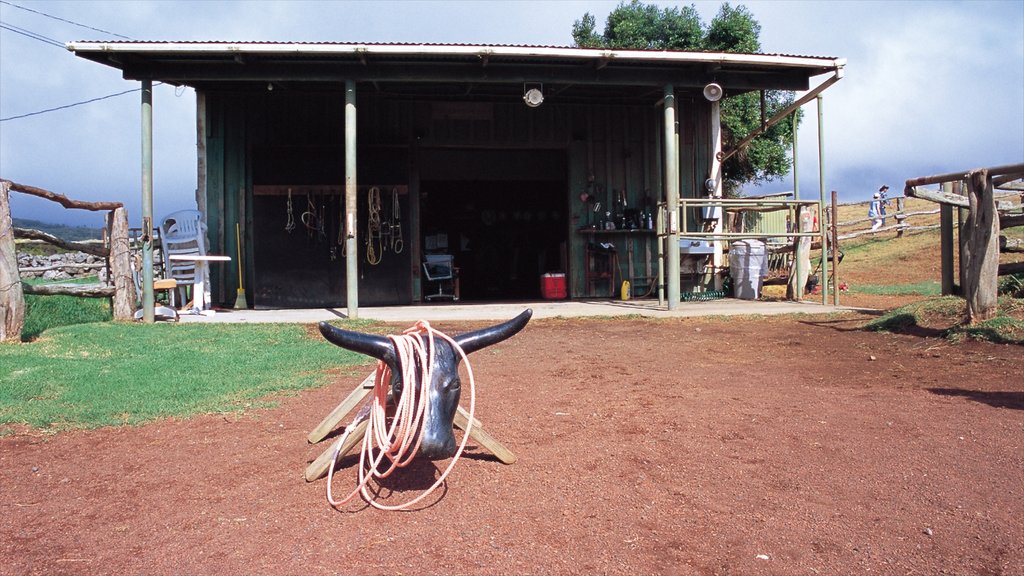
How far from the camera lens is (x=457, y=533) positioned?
3.01 metres

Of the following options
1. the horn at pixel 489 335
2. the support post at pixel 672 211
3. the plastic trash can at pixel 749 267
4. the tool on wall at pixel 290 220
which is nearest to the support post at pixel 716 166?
the plastic trash can at pixel 749 267

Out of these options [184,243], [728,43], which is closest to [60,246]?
[184,243]

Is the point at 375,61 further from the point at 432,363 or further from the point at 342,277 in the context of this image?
the point at 432,363

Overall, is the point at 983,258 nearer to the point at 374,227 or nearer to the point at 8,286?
the point at 374,227

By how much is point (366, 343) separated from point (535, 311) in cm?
867

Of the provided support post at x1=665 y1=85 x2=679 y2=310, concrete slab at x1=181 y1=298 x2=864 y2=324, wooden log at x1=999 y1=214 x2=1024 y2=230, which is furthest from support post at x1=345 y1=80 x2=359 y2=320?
wooden log at x1=999 y1=214 x2=1024 y2=230

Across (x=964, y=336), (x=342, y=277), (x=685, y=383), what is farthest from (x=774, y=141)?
(x=685, y=383)

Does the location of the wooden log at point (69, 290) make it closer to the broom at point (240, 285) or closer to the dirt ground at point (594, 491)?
the broom at point (240, 285)

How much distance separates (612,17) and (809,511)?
1061 inches

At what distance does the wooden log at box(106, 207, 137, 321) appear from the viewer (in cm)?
1003

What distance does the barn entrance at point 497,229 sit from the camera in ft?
59.0

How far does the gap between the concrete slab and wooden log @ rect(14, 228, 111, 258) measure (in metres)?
1.44

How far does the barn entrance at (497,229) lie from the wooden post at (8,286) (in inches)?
374

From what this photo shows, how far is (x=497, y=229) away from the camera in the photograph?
61.7ft
